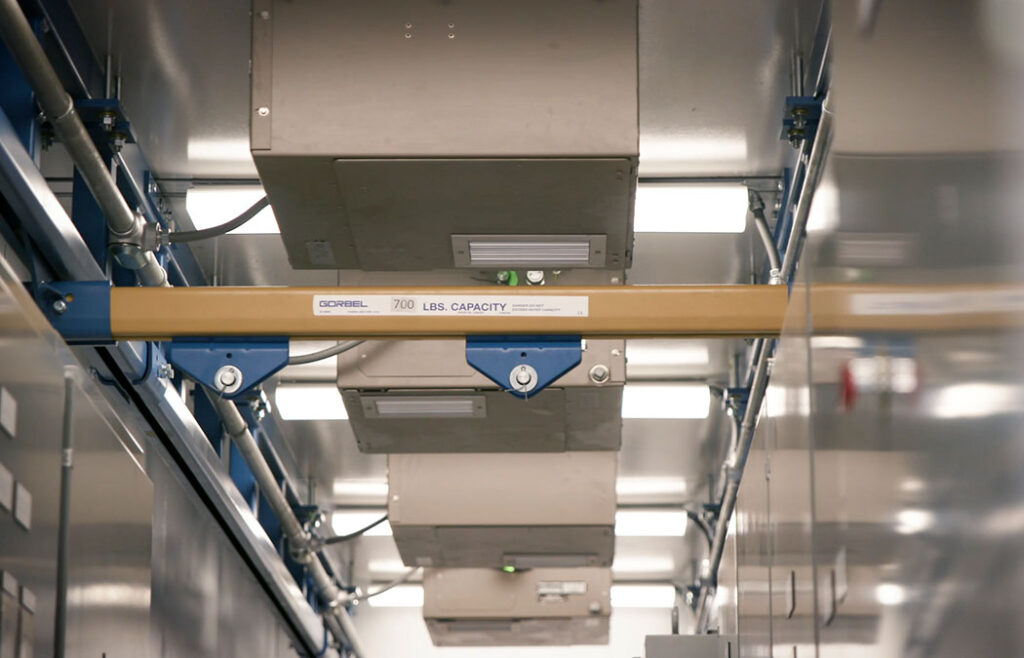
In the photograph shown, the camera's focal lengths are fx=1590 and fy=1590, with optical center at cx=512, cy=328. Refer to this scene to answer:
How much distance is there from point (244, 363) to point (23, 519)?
282 cm

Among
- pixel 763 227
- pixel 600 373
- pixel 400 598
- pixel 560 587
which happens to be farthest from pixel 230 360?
pixel 400 598

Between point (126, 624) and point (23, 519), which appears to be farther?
point (126, 624)

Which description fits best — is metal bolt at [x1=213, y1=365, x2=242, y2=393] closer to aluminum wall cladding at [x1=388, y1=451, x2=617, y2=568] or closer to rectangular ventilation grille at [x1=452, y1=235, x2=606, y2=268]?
rectangular ventilation grille at [x1=452, y1=235, x2=606, y2=268]

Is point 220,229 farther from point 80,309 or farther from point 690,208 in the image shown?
point 690,208

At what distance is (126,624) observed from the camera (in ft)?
15.8

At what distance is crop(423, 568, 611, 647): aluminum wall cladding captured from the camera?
11914 millimetres

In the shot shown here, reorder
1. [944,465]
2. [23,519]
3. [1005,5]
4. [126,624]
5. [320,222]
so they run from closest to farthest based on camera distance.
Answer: [1005,5]
[944,465]
[23,519]
[126,624]
[320,222]

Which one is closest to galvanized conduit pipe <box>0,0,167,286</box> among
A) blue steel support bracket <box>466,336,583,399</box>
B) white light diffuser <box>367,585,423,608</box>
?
blue steel support bracket <box>466,336,583,399</box>

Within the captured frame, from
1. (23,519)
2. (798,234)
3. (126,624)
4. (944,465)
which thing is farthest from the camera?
(798,234)

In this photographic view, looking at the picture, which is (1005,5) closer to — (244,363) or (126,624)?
(126,624)

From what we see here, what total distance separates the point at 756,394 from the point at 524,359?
3332 mm

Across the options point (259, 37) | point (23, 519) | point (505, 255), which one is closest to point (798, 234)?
point (505, 255)

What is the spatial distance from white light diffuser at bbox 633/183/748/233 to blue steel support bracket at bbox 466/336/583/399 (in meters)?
1.50

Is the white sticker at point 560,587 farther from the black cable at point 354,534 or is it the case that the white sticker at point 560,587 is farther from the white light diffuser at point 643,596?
the white light diffuser at point 643,596
